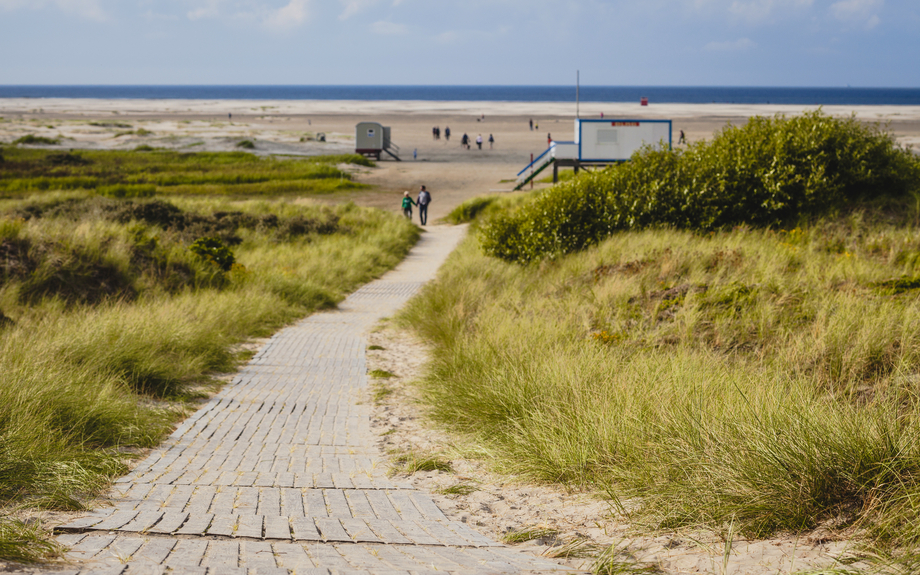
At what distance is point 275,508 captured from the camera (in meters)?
4.14

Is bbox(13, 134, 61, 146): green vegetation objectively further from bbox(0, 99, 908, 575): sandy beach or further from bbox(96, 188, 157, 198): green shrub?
bbox(96, 188, 157, 198): green shrub

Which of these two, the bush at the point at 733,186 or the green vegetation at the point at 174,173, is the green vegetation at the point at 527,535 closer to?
the bush at the point at 733,186

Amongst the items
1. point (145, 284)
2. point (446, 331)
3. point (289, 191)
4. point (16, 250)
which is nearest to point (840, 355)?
point (446, 331)

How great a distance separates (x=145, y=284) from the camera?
12.1 metres

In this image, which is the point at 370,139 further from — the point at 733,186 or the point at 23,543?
the point at 23,543

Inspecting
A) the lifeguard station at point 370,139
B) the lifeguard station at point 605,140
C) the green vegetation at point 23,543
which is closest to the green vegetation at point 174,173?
the lifeguard station at point 370,139

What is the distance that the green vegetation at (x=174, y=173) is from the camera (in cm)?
3806

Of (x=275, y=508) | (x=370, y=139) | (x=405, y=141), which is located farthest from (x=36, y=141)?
(x=275, y=508)

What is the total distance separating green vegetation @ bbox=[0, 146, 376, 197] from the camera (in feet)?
125

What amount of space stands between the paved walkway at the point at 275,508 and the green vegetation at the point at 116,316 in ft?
1.04

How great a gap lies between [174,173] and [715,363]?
46.5m

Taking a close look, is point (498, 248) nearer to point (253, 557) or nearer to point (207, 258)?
point (207, 258)

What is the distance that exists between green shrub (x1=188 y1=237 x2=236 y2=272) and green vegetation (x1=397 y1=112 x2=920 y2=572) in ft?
16.2

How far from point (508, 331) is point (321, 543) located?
4.44 metres
